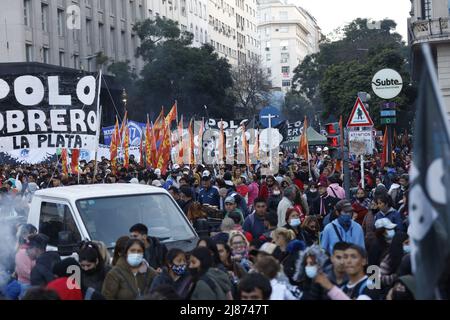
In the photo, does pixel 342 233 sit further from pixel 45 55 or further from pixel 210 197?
pixel 45 55

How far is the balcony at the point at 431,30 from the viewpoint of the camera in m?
37.4

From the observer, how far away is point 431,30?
3806cm

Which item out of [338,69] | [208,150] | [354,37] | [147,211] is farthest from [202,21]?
[147,211]

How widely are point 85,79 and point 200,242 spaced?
756 cm

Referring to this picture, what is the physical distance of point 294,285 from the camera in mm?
6863

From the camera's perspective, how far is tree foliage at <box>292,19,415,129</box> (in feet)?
170

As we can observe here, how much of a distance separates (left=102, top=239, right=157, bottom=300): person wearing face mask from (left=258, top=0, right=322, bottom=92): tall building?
150373mm

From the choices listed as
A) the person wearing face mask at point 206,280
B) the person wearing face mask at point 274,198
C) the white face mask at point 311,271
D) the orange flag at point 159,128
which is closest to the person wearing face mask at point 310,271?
the white face mask at point 311,271

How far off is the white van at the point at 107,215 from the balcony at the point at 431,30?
29.1m

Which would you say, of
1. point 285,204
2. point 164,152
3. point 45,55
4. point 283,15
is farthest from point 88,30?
point 283,15

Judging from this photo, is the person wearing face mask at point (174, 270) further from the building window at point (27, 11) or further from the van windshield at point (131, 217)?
the building window at point (27, 11)

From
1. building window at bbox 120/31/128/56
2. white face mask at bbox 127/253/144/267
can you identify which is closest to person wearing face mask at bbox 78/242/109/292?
white face mask at bbox 127/253/144/267

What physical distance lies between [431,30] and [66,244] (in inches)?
1240
